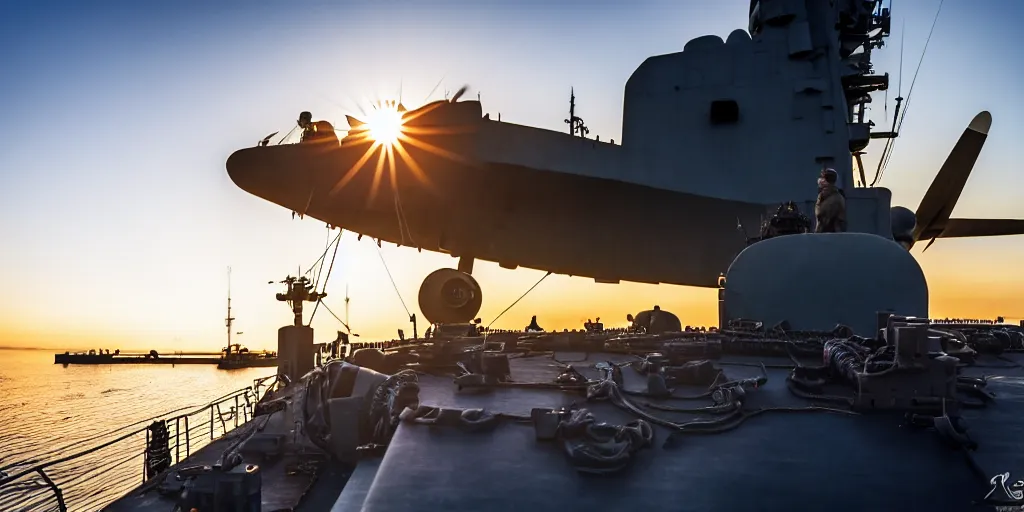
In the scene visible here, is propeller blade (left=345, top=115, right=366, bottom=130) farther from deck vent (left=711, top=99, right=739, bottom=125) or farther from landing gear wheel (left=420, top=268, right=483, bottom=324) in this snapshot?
deck vent (left=711, top=99, right=739, bottom=125)

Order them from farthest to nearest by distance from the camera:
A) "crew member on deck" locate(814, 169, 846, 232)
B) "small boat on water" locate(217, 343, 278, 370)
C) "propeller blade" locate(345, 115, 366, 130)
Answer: "small boat on water" locate(217, 343, 278, 370) < "propeller blade" locate(345, 115, 366, 130) < "crew member on deck" locate(814, 169, 846, 232)

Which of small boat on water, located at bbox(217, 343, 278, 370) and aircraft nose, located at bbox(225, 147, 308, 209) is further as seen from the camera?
small boat on water, located at bbox(217, 343, 278, 370)

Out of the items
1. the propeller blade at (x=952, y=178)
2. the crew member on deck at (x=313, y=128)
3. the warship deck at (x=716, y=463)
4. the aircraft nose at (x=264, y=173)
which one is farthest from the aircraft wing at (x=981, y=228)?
the warship deck at (x=716, y=463)

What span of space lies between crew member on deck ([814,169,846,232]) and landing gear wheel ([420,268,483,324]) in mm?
9374

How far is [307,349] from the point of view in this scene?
2366 centimetres

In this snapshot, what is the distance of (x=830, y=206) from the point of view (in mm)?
9891

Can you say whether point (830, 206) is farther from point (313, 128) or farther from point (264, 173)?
point (264, 173)

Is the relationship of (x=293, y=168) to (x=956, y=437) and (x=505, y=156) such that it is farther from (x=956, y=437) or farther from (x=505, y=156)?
(x=956, y=437)

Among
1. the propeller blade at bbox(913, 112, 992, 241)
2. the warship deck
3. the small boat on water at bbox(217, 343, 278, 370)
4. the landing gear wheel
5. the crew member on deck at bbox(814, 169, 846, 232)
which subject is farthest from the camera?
the small boat on water at bbox(217, 343, 278, 370)

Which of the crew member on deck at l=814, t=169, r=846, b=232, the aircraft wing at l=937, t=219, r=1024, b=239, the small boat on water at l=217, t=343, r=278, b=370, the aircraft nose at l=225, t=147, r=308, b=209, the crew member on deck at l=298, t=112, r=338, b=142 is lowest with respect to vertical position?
the small boat on water at l=217, t=343, r=278, b=370

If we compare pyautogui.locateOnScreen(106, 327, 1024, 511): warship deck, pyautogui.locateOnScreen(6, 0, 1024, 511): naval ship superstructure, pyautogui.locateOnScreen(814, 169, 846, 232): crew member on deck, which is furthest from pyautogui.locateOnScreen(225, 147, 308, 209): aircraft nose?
pyautogui.locateOnScreen(106, 327, 1024, 511): warship deck

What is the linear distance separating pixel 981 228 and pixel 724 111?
13.3m

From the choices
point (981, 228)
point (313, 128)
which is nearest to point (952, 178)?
point (981, 228)

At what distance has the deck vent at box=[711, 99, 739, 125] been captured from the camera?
80.1 ft
